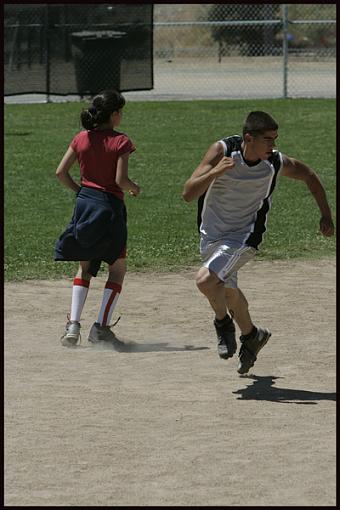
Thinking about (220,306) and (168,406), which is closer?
(168,406)

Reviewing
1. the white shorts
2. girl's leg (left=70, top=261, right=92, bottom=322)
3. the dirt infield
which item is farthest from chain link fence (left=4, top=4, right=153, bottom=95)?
the white shorts

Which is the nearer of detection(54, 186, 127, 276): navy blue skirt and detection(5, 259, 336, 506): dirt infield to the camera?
detection(5, 259, 336, 506): dirt infield

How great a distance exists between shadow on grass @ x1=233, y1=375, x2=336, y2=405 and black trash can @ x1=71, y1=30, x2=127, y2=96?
18902mm

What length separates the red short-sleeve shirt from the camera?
830 cm

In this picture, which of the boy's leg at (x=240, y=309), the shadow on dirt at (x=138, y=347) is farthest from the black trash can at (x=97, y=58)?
the boy's leg at (x=240, y=309)

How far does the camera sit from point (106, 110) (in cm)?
830

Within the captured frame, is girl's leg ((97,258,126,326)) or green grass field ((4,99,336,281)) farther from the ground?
green grass field ((4,99,336,281))

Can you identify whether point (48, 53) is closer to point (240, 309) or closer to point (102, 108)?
point (102, 108)

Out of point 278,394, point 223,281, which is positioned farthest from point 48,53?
point 278,394

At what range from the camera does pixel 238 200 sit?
746 cm

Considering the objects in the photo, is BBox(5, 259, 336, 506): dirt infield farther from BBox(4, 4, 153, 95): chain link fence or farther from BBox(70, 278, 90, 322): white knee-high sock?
BBox(4, 4, 153, 95): chain link fence

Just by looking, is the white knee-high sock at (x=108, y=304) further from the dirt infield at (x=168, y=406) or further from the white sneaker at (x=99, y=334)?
the dirt infield at (x=168, y=406)

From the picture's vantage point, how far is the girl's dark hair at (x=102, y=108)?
8.27m

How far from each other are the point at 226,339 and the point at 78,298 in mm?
1492
